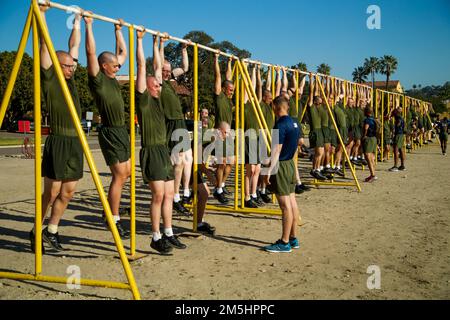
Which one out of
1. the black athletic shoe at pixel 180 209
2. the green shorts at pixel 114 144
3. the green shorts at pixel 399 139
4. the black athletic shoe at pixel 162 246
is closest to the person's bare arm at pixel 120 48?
the green shorts at pixel 114 144

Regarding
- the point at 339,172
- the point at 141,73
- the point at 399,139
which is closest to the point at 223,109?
the point at 141,73

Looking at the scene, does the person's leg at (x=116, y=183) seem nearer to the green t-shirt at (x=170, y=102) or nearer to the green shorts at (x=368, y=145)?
the green t-shirt at (x=170, y=102)

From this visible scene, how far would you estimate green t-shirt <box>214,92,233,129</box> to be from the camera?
7.73m

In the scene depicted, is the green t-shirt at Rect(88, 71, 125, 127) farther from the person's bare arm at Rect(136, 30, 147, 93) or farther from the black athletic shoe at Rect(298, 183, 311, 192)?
the black athletic shoe at Rect(298, 183, 311, 192)

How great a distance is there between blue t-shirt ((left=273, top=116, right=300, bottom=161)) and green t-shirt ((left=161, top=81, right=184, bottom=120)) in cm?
202

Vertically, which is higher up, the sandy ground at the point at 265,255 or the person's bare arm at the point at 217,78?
the person's bare arm at the point at 217,78

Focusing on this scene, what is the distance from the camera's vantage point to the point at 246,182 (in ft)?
27.0

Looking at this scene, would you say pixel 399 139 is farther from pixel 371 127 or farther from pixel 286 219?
pixel 286 219

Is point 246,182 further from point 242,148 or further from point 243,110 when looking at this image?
point 243,110

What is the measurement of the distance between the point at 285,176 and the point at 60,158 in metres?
2.66

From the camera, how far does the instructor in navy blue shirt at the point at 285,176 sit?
5566 millimetres
